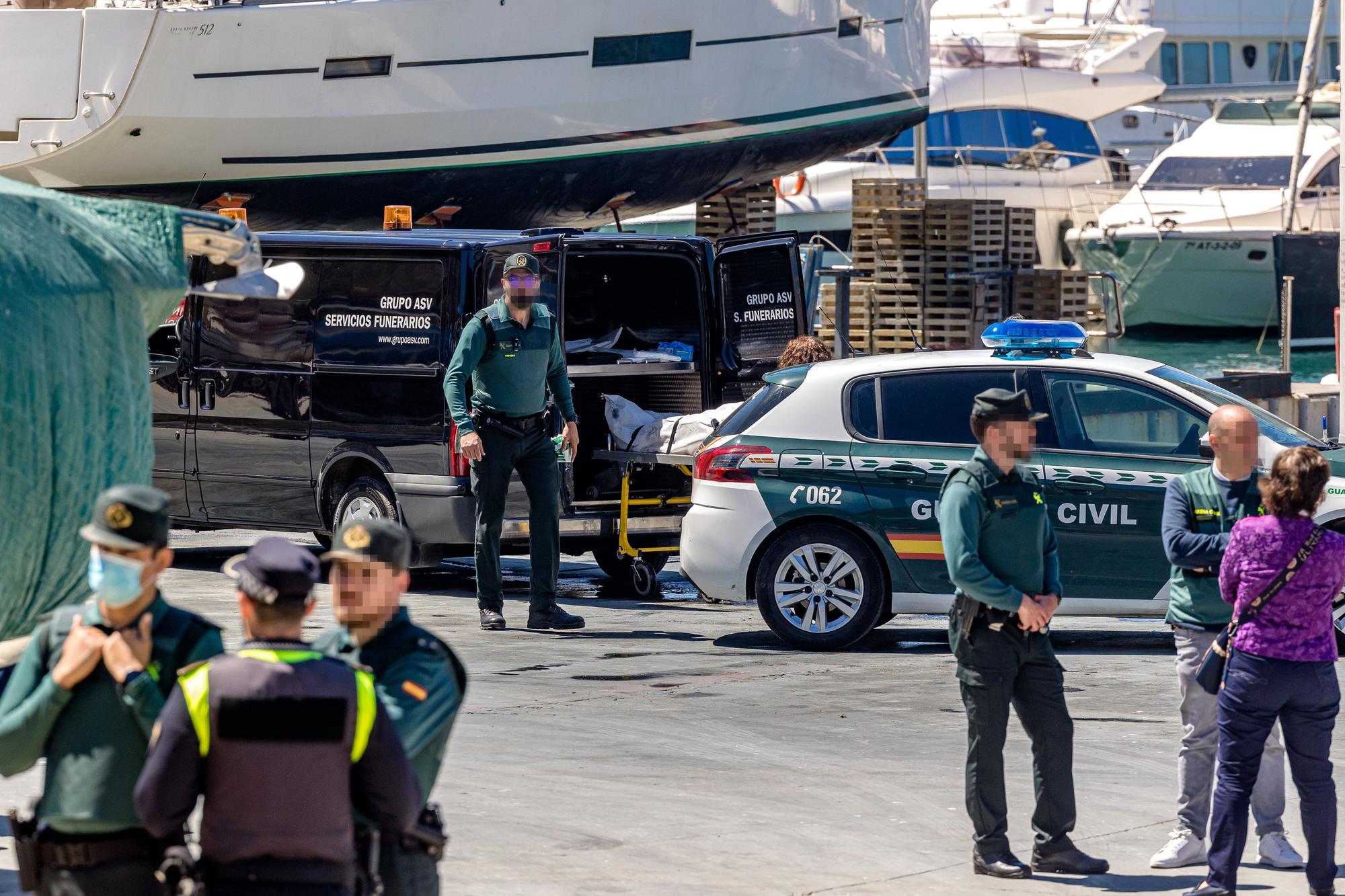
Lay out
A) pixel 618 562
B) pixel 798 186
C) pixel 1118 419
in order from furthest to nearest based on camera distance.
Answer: pixel 798 186 → pixel 618 562 → pixel 1118 419

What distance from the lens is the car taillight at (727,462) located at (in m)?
10.7

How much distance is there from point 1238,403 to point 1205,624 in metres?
4.00

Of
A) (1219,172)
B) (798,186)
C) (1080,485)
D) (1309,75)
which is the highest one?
(1309,75)

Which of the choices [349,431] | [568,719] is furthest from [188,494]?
[568,719]

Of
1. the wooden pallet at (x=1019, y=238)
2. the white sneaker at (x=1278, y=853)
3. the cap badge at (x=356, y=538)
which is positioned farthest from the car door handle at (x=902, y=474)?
the wooden pallet at (x=1019, y=238)

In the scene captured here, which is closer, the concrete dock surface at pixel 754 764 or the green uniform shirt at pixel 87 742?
the green uniform shirt at pixel 87 742

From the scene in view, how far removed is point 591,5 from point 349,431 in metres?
7.32

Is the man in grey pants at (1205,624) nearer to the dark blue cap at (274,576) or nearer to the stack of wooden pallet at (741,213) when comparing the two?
the dark blue cap at (274,576)

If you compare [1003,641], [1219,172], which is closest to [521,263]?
[1003,641]

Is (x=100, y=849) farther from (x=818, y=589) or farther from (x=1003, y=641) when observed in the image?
(x=818, y=589)

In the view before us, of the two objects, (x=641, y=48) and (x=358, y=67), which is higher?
(x=641, y=48)

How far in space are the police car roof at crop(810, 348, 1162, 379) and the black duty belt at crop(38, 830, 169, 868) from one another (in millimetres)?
7144

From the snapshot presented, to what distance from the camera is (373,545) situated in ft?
13.2

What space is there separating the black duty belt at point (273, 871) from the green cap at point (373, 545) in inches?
24.2
